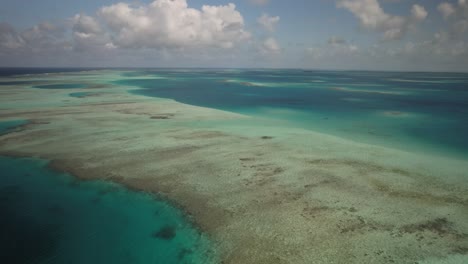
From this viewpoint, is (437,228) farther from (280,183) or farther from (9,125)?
(9,125)

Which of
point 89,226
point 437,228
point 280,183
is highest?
point 280,183

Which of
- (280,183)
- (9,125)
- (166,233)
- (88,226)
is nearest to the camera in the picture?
(166,233)

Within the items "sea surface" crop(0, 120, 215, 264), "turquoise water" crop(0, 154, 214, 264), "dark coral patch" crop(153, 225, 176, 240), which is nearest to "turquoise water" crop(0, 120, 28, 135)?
"sea surface" crop(0, 120, 215, 264)

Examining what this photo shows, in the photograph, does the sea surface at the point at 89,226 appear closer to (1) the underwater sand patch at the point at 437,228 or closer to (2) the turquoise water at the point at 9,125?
(1) the underwater sand patch at the point at 437,228

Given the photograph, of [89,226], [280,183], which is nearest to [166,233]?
[89,226]

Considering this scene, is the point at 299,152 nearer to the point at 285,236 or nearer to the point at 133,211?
the point at 285,236

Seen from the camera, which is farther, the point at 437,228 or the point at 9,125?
the point at 9,125

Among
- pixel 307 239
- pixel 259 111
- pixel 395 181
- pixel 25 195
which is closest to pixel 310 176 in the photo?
pixel 395 181
